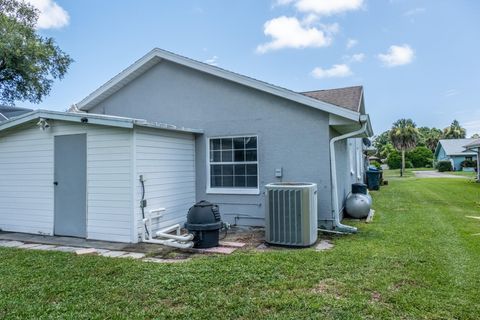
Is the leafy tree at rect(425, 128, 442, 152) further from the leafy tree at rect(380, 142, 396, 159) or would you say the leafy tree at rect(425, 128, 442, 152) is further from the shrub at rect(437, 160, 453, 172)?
the shrub at rect(437, 160, 453, 172)

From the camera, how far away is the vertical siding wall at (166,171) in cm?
675

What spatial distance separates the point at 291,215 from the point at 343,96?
4697mm

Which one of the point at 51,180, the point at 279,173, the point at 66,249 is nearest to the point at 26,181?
the point at 51,180

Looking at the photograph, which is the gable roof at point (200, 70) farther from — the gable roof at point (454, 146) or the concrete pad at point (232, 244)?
the gable roof at point (454, 146)

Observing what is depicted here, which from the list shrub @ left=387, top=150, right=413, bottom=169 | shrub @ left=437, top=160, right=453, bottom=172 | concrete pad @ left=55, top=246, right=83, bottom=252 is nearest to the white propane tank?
concrete pad @ left=55, top=246, right=83, bottom=252

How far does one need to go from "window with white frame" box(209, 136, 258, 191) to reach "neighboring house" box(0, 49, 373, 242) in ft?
0.09

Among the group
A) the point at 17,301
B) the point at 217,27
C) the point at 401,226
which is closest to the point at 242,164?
the point at 401,226

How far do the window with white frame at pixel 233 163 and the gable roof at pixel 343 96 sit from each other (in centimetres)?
252

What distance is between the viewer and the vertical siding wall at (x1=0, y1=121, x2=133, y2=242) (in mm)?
6621

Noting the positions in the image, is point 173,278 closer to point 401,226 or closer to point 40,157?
point 40,157

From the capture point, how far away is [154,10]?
12.0m

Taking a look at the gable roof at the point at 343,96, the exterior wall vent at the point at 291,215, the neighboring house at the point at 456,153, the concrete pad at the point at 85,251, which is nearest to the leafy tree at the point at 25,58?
the concrete pad at the point at 85,251

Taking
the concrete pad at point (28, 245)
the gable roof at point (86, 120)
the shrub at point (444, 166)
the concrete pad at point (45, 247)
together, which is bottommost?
the concrete pad at point (45, 247)

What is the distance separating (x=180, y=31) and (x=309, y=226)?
33.2ft
